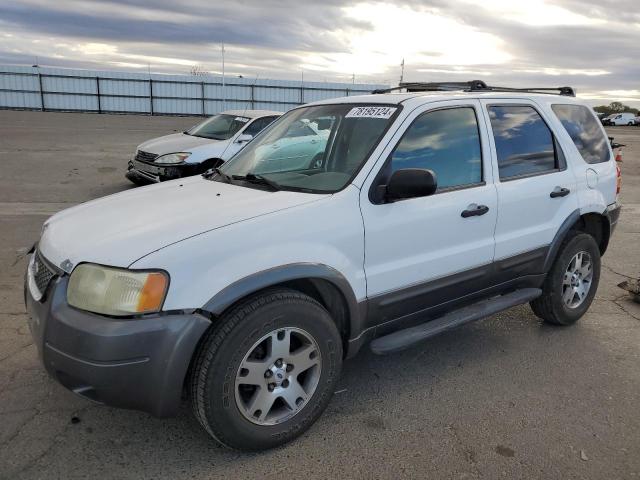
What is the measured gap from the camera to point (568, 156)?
13.7 ft

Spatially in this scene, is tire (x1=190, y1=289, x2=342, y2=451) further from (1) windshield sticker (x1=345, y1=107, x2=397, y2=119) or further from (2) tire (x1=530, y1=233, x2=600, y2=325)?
(2) tire (x1=530, y1=233, x2=600, y2=325)

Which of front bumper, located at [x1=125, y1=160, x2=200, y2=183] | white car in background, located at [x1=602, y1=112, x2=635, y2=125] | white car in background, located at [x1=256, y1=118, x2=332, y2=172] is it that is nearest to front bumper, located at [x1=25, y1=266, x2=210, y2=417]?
white car in background, located at [x1=256, y1=118, x2=332, y2=172]

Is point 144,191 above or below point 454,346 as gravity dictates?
above

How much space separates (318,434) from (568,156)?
9.46 ft

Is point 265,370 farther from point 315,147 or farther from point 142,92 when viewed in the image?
point 142,92

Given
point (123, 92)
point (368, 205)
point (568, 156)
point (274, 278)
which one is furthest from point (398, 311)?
point (123, 92)

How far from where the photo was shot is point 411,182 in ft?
9.51

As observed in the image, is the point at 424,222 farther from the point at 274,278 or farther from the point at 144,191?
the point at 144,191

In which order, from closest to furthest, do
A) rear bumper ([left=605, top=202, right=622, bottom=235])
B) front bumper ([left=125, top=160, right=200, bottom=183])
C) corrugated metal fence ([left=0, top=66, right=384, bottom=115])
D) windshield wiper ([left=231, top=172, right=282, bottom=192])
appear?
windshield wiper ([left=231, top=172, right=282, bottom=192]), rear bumper ([left=605, top=202, right=622, bottom=235]), front bumper ([left=125, top=160, right=200, bottom=183]), corrugated metal fence ([left=0, top=66, right=384, bottom=115])

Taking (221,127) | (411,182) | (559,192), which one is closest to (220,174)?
(411,182)

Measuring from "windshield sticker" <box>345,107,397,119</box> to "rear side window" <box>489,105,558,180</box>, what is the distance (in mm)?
838

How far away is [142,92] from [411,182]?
3624cm

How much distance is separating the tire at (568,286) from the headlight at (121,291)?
10.2ft

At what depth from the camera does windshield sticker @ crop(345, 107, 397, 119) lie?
3.35 meters
